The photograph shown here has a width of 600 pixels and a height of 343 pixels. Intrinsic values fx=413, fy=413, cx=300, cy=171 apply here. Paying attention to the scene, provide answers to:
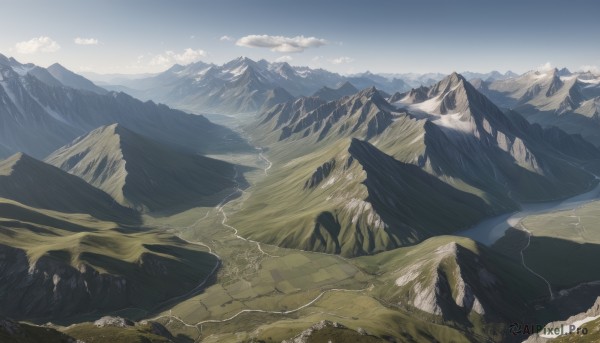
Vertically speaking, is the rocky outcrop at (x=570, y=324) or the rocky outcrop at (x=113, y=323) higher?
the rocky outcrop at (x=113, y=323)

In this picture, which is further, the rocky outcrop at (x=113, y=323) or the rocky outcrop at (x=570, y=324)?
the rocky outcrop at (x=113, y=323)

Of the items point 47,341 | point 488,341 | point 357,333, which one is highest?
point 47,341

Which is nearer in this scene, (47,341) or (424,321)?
(47,341)

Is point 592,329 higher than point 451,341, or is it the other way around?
point 592,329

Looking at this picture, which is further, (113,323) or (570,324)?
(113,323)

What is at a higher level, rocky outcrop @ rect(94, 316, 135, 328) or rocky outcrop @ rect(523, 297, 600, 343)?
rocky outcrop @ rect(94, 316, 135, 328)

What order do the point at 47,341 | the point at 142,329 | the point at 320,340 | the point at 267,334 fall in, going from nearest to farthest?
the point at 47,341
the point at 320,340
the point at 142,329
the point at 267,334

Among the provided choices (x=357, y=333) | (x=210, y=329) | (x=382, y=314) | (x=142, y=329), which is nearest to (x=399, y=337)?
(x=382, y=314)

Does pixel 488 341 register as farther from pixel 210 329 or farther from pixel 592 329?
pixel 210 329

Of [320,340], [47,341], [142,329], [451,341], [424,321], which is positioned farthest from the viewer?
[424,321]

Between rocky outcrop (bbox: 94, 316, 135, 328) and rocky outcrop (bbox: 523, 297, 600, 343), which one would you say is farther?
rocky outcrop (bbox: 94, 316, 135, 328)

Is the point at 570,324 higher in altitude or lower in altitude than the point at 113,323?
lower
